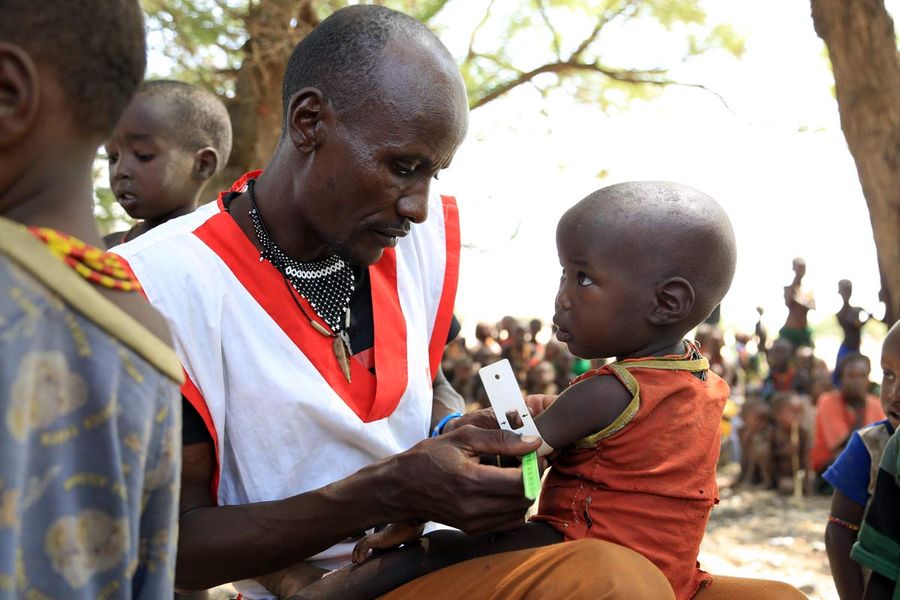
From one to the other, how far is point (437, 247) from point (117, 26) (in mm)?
1599

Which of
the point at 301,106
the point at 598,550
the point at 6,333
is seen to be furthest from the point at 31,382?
the point at 301,106

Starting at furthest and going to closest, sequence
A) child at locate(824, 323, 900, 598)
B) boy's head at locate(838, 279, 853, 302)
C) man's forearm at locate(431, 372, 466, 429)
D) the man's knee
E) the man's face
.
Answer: boy's head at locate(838, 279, 853, 302) → child at locate(824, 323, 900, 598) → man's forearm at locate(431, 372, 466, 429) → the man's face → the man's knee

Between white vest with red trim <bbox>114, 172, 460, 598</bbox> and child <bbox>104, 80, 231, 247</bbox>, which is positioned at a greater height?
Result: child <bbox>104, 80, 231, 247</bbox>

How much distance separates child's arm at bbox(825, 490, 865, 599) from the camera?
274 cm

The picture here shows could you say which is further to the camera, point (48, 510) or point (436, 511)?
point (436, 511)

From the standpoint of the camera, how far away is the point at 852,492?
2.78 m

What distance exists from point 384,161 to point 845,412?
589cm

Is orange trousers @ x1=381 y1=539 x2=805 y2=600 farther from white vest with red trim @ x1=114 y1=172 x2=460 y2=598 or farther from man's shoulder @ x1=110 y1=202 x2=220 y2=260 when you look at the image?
man's shoulder @ x1=110 y1=202 x2=220 y2=260

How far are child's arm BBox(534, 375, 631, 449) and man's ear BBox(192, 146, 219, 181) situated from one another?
2296mm

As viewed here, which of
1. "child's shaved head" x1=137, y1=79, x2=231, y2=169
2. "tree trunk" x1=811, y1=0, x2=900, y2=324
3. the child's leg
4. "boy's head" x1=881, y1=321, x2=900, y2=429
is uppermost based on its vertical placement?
"tree trunk" x1=811, y1=0, x2=900, y2=324

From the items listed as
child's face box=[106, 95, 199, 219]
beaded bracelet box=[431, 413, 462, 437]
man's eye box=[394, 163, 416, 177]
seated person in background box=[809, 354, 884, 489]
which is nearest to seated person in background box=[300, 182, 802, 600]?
beaded bracelet box=[431, 413, 462, 437]

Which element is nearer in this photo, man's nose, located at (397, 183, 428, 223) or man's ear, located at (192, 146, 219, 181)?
man's nose, located at (397, 183, 428, 223)

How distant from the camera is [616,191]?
2285 mm

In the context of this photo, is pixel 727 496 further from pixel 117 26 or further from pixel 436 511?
pixel 117 26
